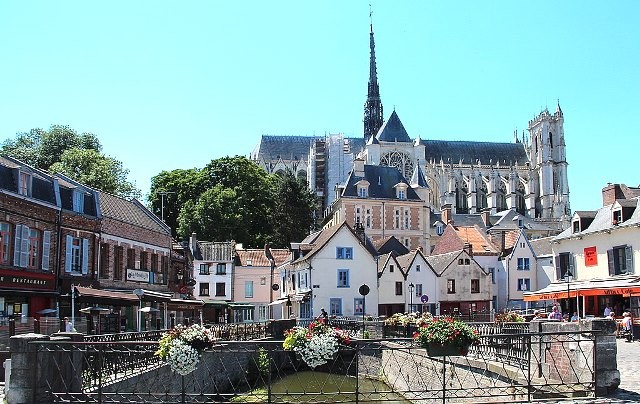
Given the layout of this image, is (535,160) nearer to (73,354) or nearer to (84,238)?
(84,238)

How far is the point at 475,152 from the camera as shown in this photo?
462ft

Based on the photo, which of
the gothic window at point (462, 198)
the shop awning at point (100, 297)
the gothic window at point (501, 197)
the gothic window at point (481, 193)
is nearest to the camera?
the shop awning at point (100, 297)

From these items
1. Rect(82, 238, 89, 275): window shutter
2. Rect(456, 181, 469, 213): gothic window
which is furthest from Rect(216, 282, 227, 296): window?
Rect(456, 181, 469, 213): gothic window

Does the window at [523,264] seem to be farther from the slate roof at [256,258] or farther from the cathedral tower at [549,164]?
the cathedral tower at [549,164]

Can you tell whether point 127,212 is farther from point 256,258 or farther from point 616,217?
point 616,217

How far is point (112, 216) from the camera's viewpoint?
33.9 meters

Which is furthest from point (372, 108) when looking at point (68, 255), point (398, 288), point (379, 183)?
point (68, 255)

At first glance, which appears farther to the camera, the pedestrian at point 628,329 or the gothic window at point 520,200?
the gothic window at point 520,200

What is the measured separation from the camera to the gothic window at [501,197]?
129875mm

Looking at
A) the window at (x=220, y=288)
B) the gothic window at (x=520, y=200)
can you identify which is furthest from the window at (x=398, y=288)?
the gothic window at (x=520, y=200)

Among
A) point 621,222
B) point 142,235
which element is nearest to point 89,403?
point 142,235

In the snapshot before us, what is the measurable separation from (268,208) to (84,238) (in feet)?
154

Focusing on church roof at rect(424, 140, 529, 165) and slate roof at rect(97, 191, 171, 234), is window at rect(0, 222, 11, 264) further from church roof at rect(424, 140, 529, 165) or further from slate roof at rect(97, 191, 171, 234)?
church roof at rect(424, 140, 529, 165)

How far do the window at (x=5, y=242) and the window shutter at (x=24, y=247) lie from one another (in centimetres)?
76
